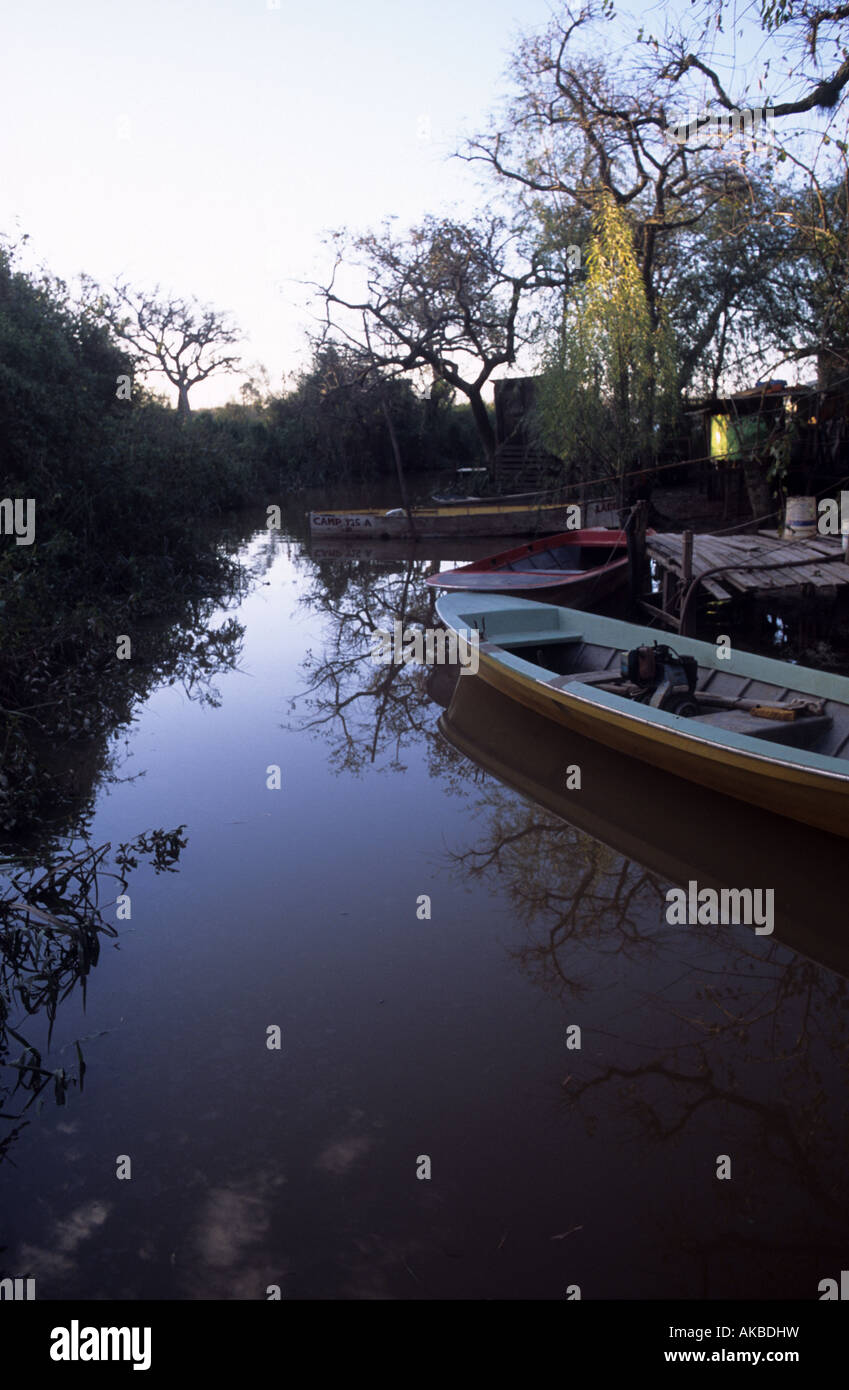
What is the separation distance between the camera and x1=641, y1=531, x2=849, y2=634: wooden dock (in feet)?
36.9

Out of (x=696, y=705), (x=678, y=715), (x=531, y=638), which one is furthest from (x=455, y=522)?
(x=678, y=715)

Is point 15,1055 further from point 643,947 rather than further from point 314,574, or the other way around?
point 314,574

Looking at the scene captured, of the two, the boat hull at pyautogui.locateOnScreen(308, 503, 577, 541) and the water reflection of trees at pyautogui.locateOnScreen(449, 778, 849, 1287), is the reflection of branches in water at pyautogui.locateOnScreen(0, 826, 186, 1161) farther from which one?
the boat hull at pyautogui.locateOnScreen(308, 503, 577, 541)

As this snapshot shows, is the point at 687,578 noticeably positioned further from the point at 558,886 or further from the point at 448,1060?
the point at 448,1060

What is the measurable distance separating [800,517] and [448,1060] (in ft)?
36.1

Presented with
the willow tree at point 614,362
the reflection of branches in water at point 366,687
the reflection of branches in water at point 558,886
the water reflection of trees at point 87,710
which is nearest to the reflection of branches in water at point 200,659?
the water reflection of trees at point 87,710

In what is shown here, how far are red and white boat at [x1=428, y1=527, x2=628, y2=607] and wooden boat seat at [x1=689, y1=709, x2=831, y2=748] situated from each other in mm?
5979

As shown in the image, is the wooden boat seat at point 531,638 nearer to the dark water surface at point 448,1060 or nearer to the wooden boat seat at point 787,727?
the dark water surface at point 448,1060

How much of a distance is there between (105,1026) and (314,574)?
17239mm

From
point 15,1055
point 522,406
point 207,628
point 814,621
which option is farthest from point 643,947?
point 522,406

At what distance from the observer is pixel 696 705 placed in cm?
810

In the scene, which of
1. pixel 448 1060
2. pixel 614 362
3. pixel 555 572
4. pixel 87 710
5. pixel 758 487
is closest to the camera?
pixel 448 1060

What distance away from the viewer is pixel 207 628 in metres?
15.1
